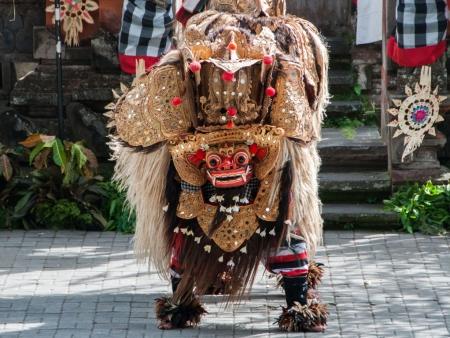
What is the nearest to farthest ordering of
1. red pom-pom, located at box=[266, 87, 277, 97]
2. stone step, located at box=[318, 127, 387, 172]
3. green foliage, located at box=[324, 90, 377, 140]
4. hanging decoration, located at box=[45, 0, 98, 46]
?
red pom-pom, located at box=[266, 87, 277, 97], stone step, located at box=[318, 127, 387, 172], hanging decoration, located at box=[45, 0, 98, 46], green foliage, located at box=[324, 90, 377, 140]

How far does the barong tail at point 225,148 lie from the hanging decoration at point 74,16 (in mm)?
3250

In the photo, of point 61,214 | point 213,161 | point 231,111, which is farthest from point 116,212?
point 231,111

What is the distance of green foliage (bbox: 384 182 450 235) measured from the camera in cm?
1078

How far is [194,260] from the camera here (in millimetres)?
8289

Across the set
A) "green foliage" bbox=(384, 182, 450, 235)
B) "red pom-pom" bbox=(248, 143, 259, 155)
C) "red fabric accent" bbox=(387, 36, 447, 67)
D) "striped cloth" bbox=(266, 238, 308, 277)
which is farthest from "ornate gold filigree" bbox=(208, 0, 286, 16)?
"green foliage" bbox=(384, 182, 450, 235)

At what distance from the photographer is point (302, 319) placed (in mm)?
8391

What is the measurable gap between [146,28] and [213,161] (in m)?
2.78

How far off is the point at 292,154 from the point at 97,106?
3947 mm

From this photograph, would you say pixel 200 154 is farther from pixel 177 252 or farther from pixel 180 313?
pixel 180 313

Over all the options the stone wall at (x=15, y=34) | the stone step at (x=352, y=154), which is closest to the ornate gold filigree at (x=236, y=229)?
the stone step at (x=352, y=154)

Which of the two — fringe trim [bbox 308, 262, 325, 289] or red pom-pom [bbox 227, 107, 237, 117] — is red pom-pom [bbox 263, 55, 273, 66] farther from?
fringe trim [bbox 308, 262, 325, 289]

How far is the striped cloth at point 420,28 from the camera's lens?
1058 cm

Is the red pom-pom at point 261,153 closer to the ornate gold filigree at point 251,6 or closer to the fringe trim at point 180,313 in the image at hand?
the ornate gold filigree at point 251,6

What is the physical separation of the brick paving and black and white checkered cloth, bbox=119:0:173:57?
1.49 m
